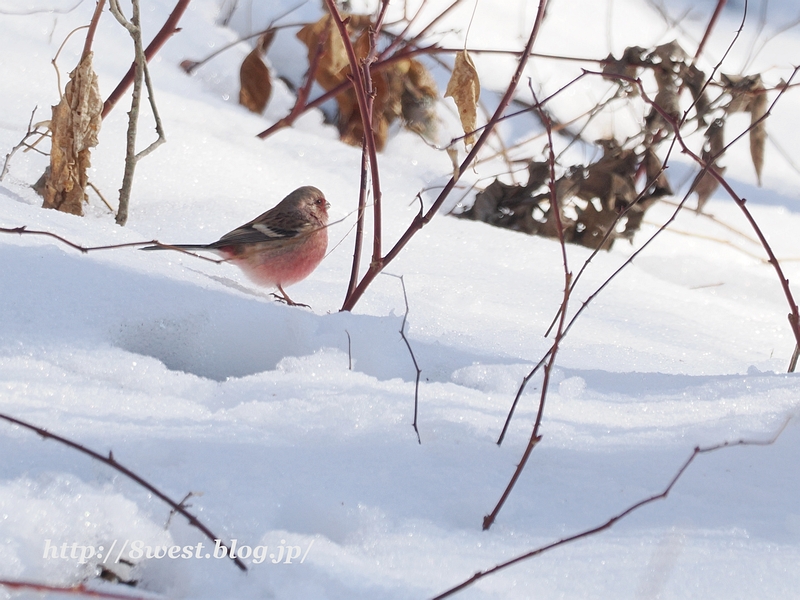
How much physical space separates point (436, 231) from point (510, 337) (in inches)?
59.2

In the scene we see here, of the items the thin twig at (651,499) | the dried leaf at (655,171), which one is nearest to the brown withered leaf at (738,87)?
the dried leaf at (655,171)

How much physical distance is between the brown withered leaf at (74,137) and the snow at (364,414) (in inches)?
8.3

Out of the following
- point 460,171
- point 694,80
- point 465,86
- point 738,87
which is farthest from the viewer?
point 694,80

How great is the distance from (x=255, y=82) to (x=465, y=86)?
2800 millimetres

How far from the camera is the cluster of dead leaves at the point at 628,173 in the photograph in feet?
13.4

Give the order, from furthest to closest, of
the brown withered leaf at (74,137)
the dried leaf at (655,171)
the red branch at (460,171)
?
the dried leaf at (655,171), the brown withered leaf at (74,137), the red branch at (460,171)

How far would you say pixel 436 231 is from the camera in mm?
4266

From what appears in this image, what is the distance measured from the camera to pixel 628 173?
182 inches

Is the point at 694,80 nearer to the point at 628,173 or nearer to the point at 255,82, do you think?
the point at 628,173

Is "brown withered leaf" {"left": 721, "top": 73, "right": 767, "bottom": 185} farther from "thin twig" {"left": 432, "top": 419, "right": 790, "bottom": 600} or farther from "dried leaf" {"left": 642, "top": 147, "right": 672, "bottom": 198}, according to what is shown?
"thin twig" {"left": 432, "top": 419, "right": 790, "bottom": 600}

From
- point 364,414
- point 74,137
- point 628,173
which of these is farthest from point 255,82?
point 364,414

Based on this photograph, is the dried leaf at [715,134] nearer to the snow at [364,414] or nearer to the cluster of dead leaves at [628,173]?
the cluster of dead leaves at [628,173]

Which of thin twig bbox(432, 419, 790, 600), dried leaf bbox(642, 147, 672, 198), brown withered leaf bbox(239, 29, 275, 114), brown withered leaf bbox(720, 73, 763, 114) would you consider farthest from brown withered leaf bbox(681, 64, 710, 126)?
thin twig bbox(432, 419, 790, 600)

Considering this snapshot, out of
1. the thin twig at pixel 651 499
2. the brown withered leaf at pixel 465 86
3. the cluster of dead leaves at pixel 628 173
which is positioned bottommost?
the thin twig at pixel 651 499
